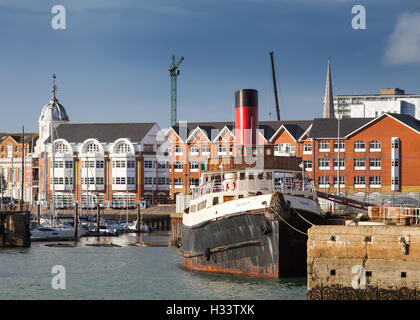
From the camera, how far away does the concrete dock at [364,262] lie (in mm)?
25578

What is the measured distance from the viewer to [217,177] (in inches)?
1838

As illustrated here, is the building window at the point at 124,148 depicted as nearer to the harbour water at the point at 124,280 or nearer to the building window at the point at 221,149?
the building window at the point at 221,149

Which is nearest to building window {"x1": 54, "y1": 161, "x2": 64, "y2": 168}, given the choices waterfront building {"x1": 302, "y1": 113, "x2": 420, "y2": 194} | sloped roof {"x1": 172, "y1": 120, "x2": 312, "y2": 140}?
sloped roof {"x1": 172, "y1": 120, "x2": 312, "y2": 140}

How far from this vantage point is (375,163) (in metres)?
104

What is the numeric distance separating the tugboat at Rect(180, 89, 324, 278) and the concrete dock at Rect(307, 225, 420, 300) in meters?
7.21

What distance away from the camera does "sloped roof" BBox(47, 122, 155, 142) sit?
420 ft

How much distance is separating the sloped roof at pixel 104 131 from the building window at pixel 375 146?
1644 inches

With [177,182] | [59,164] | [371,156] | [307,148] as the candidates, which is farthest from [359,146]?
[59,164]

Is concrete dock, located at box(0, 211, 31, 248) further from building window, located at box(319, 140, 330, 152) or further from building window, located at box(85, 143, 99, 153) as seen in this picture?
building window, located at box(85, 143, 99, 153)

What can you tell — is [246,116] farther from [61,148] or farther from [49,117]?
[49,117]
